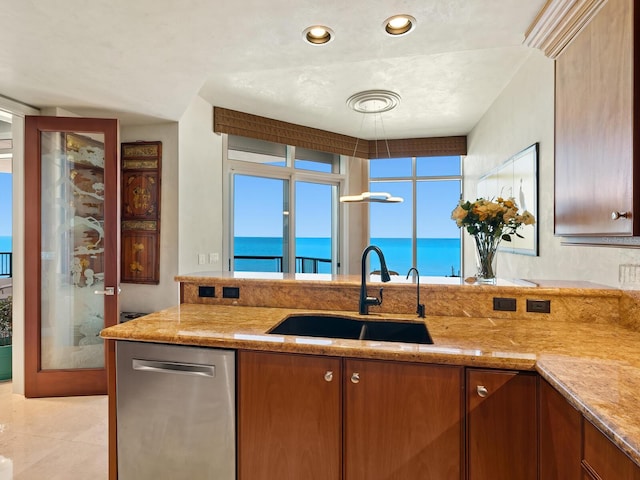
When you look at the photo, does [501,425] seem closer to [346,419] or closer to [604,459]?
[604,459]

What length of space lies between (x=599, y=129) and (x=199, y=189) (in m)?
3.35

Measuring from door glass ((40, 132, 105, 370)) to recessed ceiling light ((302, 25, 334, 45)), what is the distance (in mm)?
2075

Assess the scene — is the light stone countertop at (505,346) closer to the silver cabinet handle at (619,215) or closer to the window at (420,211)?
the silver cabinet handle at (619,215)

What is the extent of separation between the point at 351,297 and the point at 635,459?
4.57ft

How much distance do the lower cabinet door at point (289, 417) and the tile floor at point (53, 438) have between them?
4.02 feet

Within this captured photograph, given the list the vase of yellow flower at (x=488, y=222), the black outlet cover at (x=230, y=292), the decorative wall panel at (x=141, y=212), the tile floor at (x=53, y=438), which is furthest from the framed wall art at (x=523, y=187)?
the tile floor at (x=53, y=438)

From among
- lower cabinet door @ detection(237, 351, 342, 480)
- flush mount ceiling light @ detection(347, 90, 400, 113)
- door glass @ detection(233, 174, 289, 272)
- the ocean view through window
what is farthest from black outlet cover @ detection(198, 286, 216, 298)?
the ocean view through window

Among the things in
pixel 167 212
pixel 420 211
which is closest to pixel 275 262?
pixel 167 212

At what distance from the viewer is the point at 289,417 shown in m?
1.48

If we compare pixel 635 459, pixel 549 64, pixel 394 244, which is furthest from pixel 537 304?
pixel 394 244

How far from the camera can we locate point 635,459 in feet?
2.47

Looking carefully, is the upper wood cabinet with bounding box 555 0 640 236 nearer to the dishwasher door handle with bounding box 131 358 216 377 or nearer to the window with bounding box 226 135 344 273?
the dishwasher door handle with bounding box 131 358 216 377

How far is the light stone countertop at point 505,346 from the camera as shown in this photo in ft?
3.14

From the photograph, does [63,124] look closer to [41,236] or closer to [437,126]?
[41,236]
